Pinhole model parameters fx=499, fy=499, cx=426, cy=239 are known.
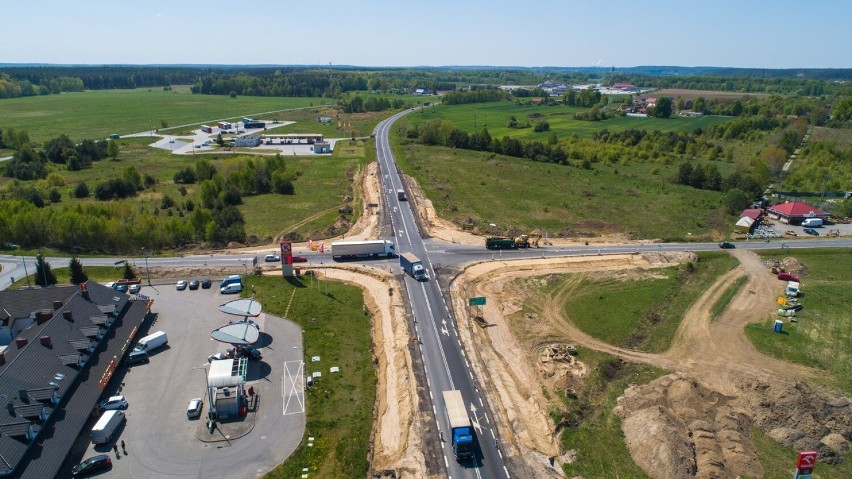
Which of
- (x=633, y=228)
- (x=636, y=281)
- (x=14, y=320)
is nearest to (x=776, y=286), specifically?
(x=636, y=281)

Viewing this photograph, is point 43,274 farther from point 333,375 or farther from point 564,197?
point 564,197

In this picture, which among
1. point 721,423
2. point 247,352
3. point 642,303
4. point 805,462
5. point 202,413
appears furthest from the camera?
point 642,303

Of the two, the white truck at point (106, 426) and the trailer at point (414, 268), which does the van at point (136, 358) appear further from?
the trailer at point (414, 268)

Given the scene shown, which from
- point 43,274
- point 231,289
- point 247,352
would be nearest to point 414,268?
point 231,289

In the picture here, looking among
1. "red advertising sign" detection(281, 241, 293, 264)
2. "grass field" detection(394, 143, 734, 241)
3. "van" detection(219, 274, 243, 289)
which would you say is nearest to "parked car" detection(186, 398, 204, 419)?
"van" detection(219, 274, 243, 289)

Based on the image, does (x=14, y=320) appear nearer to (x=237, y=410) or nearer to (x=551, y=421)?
(x=237, y=410)

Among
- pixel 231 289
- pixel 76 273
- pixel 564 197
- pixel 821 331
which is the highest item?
pixel 564 197

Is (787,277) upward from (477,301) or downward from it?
downward
